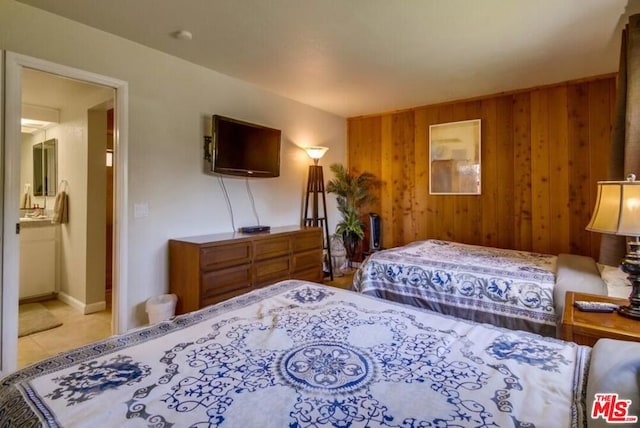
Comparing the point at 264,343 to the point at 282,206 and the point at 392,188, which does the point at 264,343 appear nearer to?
the point at 282,206

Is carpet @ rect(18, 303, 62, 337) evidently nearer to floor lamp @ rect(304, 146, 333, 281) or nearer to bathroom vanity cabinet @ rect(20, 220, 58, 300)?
bathroom vanity cabinet @ rect(20, 220, 58, 300)

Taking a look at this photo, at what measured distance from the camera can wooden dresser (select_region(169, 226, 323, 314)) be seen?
2781mm

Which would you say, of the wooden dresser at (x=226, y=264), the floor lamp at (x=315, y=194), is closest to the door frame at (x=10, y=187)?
the wooden dresser at (x=226, y=264)

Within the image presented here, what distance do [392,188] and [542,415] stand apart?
436 centimetres

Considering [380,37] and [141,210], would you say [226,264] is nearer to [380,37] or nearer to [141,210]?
[141,210]

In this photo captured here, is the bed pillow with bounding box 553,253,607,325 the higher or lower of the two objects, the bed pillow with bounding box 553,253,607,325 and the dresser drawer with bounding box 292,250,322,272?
the higher

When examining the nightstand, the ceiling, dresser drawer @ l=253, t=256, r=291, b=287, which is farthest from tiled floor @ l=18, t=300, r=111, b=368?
the nightstand

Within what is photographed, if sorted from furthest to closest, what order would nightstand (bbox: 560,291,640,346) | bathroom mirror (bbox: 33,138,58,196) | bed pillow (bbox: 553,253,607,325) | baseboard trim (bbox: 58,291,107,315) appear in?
bathroom mirror (bbox: 33,138,58,196), baseboard trim (bbox: 58,291,107,315), bed pillow (bbox: 553,253,607,325), nightstand (bbox: 560,291,640,346)

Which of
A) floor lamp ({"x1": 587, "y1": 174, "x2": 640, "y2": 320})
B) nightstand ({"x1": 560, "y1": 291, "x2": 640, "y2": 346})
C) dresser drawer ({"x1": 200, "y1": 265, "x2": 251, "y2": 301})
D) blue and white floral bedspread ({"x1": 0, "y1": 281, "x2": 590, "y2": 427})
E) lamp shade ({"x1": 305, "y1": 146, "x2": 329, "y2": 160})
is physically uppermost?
lamp shade ({"x1": 305, "y1": 146, "x2": 329, "y2": 160})

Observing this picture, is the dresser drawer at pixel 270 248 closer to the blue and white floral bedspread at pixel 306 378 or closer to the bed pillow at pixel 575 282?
the blue and white floral bedspread at pixel 306 378

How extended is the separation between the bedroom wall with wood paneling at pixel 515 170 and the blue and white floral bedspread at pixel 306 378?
10.5ft

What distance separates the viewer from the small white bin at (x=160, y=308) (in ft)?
8.98

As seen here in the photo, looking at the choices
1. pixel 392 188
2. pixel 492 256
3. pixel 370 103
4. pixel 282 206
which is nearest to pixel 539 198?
pixel 492 256

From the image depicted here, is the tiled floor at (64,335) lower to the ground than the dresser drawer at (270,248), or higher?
lower
